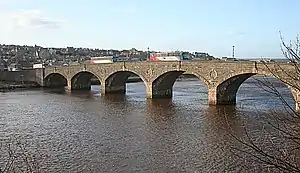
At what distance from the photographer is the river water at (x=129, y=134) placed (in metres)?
18.1

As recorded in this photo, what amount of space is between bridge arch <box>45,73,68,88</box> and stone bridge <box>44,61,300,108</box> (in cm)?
207

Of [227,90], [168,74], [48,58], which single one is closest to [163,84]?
[168,74]

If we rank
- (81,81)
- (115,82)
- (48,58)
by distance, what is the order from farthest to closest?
(48,58) < (81,81) < (115,82)

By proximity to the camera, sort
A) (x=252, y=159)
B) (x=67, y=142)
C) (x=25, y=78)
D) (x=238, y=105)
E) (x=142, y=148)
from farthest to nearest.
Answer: (x=25, y=78)
(x=238, y=105)
(x=67, y=142)
(x=142, y=148)
(x=252, y=159)

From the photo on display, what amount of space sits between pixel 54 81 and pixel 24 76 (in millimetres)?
6988

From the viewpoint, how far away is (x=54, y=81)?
69562 millimetres

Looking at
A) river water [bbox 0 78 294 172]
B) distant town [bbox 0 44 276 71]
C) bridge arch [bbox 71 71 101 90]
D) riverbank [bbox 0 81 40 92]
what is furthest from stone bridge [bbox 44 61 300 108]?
distant town [bbox 0 44 276 71]

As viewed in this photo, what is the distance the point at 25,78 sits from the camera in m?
72.6

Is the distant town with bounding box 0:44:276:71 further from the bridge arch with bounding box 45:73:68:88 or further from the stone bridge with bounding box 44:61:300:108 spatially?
the stone bridge with bounding box 44:61:300:108

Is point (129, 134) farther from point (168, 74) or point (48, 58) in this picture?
point (48, 58)

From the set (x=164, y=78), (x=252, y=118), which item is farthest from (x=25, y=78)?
(x=252, y=118)

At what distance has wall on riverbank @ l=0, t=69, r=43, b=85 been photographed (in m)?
69.4

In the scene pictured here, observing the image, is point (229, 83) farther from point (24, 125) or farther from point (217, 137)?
point (24, 125)

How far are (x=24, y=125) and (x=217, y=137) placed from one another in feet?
44.1
